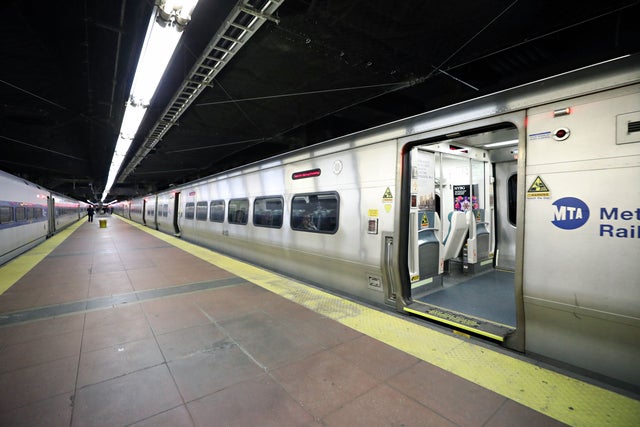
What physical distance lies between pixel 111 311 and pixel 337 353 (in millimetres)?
3322

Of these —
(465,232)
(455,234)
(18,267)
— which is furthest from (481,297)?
(18,267)

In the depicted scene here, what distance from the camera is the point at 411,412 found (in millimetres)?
2043

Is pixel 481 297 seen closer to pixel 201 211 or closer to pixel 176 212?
pixel 201 211

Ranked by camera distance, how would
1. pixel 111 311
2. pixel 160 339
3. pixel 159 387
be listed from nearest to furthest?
pixel 159 387
pixel 160 339
pixel 111 311

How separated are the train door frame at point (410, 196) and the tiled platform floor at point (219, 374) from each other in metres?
0.91

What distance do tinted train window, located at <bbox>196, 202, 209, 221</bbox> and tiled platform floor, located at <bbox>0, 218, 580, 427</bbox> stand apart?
656 cm

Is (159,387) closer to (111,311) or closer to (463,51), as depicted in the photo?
(111,311)

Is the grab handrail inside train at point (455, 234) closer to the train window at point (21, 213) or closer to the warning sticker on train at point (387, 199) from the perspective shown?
the warning sticker on train at point (387, 199)

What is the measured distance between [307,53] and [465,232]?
4.58 metres

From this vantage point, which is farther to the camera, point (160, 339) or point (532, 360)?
point (160, 339)

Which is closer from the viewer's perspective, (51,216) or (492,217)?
(492,217)

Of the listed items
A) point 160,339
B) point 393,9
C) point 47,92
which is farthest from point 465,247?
point 47,92

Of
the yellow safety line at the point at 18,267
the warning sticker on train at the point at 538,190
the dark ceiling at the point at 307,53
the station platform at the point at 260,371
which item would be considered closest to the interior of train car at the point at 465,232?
the station platform at the point at 260,371

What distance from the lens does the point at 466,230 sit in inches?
232
